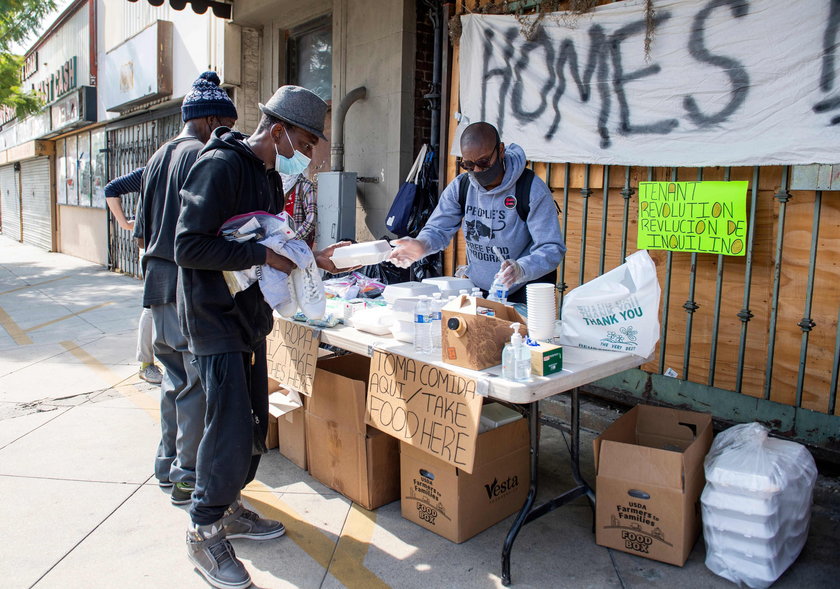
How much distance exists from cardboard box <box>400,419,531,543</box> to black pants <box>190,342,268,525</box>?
860mm

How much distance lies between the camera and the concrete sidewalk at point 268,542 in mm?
2756

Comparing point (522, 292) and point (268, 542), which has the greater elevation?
point (522, 292)

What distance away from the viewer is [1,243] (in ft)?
76.7

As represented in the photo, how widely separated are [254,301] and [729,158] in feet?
9.16

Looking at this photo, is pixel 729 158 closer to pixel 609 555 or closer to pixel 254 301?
pixel 609 555

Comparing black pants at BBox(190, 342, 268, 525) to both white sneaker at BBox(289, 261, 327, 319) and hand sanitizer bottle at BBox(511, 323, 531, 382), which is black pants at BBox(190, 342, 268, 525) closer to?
white sneaker at BBox(289, 261, 327, 319)

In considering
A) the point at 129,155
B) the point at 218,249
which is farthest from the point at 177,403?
the point at 129,155

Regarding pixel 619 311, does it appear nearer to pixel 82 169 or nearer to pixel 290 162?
pixel 290 162

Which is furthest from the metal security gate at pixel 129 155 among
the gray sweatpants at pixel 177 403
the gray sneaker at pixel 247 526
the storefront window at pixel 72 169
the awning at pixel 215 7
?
the gray sneaker at pixel 247 526

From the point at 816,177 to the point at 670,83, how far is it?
1.03 m

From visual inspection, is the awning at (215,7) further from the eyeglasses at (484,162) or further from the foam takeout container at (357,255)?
the foam takeout container at (357,255)

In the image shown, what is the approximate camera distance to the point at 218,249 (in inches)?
97.0

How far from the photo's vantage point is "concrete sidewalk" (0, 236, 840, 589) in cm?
276

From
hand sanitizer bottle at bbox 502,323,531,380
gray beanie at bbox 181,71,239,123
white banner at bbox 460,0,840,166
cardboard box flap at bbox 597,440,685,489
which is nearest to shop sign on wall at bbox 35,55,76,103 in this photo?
white banner at bbox 460,0,840,166
